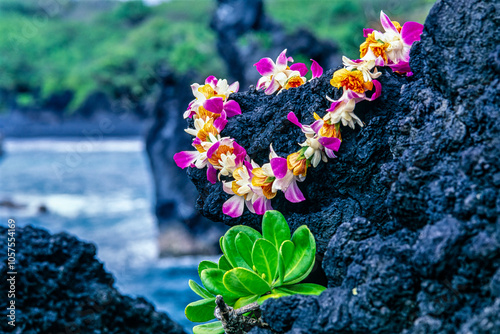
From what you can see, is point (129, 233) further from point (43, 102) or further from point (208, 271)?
point (43, 102)

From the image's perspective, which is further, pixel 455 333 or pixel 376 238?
pixel 376 238

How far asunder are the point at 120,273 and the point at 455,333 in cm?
718

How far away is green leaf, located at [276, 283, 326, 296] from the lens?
1.14 metres

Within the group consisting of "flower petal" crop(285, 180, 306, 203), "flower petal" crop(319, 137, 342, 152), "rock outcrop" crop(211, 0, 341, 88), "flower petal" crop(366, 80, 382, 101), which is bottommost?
"flower petal" crop(285, 180, 306, 203)

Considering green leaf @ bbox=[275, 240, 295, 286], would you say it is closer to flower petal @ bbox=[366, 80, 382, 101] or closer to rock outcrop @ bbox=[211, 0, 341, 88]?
flower petal @ bbox=[366, 80, 382, 101]

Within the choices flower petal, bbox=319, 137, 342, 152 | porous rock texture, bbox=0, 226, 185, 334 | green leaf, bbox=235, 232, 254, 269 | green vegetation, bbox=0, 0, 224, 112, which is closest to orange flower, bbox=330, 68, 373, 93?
flower petal, bbox=319, 137, 342, 152

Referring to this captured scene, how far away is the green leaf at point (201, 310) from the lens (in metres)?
1.25

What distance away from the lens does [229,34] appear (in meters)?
8.34

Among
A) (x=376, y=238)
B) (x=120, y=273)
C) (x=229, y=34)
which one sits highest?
(x=229, y=34)

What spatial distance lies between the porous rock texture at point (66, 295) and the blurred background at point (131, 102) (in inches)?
156

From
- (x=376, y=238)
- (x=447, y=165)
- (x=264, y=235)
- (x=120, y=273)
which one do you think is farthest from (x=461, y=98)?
(x=120, y=273)

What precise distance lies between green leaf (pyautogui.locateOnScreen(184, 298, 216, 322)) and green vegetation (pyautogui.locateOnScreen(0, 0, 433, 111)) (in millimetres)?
12787

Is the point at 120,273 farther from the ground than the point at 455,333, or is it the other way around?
the point at 120,273

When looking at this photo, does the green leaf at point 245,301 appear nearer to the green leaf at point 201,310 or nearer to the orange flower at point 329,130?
the green leaf at point 201,310
